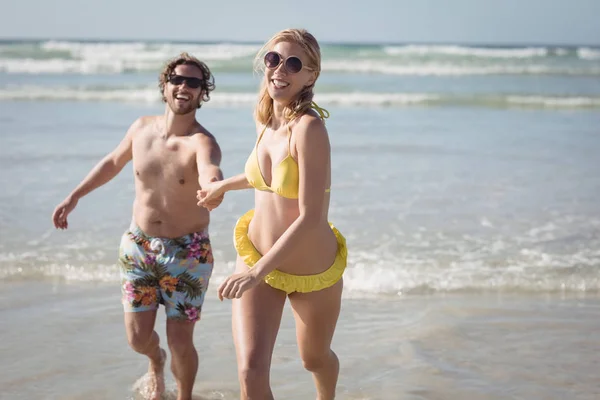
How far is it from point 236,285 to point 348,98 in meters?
18.4

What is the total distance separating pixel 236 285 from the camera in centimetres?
326

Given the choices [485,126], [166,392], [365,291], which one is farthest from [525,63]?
[166,392]

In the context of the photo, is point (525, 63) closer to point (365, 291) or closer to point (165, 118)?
point (365, 291)

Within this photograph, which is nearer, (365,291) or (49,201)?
(365,291)

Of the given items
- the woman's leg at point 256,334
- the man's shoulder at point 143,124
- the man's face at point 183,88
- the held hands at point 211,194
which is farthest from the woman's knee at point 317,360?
the man's shoulder at point 143,124

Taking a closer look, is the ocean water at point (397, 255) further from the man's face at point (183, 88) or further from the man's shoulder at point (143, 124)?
the man's face at point (183, 88)

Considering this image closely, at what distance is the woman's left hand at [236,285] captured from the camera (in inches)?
128

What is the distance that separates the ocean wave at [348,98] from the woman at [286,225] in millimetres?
15927

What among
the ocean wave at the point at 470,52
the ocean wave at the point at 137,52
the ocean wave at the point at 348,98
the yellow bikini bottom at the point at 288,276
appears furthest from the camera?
the ocean wave at the point at 470,52

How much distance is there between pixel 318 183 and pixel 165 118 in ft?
4.34

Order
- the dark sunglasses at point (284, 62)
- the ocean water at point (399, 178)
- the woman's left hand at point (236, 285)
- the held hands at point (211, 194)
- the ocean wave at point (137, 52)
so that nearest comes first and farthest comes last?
the woman's left hand at point (236, 285) → the dark sunglasses at point (284, 62) → the held hands at point (211, 194) → the ocean water at point (399, 178) → the ocean wave at point (137, 52)

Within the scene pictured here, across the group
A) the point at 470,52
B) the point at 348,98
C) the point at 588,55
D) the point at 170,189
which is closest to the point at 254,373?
the point at 170,189

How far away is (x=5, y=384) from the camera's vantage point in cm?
477

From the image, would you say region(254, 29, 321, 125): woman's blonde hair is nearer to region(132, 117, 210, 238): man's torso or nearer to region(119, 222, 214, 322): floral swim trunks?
region(132, 117, 210, 238): man's torso
